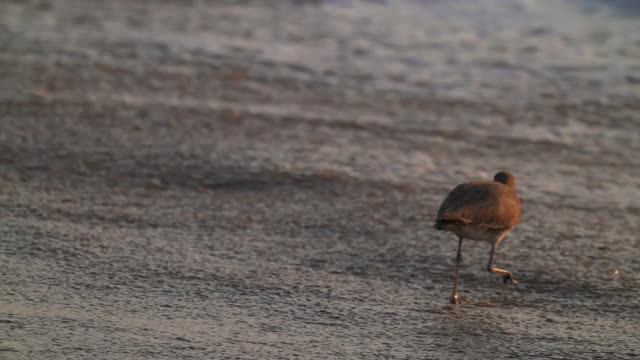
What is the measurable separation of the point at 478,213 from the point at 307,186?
80.4 inches

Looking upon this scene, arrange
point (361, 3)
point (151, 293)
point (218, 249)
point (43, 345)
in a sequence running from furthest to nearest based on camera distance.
Answer: point (361, 3), point (218, 249), point (151, 293), point (43, 345)

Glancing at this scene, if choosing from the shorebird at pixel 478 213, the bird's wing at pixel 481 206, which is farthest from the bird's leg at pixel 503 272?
the bird's wing at pixel 481 206

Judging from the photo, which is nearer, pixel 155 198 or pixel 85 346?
pixel 85 346

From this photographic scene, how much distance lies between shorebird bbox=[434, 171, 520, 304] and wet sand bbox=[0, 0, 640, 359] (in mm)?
268

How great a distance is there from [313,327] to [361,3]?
34.4 ft

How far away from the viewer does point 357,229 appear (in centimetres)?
621

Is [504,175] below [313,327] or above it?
above

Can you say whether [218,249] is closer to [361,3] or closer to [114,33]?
[114,33]

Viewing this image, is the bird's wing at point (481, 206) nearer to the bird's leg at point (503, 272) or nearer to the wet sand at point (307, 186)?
the bird's leg at point (503, 272)

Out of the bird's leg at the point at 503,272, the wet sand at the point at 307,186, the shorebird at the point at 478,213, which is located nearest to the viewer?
the wet sand at the point at 307,186

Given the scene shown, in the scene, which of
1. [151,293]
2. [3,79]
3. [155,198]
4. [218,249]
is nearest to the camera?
[151,293]

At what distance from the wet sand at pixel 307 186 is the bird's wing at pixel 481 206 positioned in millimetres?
363

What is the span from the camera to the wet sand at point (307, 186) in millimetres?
4648

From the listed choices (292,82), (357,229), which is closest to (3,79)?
(292,82)
